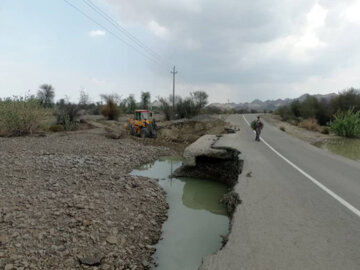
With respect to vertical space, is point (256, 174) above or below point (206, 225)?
above

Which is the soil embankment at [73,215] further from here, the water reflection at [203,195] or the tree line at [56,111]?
the tree line at [56,111]

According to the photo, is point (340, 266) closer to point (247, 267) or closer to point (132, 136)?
point (247, 267)

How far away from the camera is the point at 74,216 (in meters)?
5.39

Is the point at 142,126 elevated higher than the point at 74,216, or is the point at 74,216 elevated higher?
the point at 142,126

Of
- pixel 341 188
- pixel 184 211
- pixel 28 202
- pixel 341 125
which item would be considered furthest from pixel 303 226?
pixel 341 125

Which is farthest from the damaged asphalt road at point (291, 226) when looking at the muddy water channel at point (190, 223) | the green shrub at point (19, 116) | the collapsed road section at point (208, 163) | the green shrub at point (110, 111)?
the green shrub at point (110, 111)

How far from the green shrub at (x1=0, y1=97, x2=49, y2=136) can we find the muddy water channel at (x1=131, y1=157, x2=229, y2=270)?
1381 cm

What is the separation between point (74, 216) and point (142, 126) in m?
15.2

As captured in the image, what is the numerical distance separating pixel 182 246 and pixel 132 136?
15.2 metres

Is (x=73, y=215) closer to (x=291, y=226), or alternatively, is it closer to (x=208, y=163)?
(x=291, y=226)

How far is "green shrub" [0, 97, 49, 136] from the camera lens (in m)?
18.1

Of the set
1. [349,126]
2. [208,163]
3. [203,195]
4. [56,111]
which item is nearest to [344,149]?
[349,126]

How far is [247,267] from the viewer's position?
3.14 meters

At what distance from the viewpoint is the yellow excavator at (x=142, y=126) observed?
798 inches
